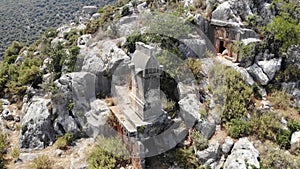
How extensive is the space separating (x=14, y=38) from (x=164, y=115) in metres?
64.7

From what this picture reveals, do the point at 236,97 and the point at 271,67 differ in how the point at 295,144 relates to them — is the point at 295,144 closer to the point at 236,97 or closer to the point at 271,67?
the point at 236,97

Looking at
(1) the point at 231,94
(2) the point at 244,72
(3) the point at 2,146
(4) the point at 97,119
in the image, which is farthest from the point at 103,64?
(2) the point at 244,72

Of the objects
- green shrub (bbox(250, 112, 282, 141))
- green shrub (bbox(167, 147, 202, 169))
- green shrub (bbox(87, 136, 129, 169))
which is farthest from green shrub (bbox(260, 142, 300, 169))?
green shrub (bbox(87, 136, 129, 169))

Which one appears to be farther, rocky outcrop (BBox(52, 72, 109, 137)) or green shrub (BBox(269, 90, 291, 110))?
rocky outcrop (BBox(52, 72, 109, 137))

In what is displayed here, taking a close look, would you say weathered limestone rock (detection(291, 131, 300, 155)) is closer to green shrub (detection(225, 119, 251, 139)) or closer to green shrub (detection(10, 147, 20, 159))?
green shrub (detection(225, 119, 251, 139))

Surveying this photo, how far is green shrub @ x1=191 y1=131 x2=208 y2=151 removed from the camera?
15.7m

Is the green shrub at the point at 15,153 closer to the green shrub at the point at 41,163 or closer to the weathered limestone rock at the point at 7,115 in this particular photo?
the green shrub at the point at 41,163

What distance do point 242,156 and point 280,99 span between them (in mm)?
5651

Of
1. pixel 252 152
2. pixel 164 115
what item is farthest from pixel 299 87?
pixel 164 115

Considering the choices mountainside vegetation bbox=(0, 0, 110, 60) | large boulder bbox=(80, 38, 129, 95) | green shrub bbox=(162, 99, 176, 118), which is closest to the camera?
green shrub bbox=(162, 99, 176, 118)

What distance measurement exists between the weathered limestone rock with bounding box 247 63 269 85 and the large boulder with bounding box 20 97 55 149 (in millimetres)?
14516

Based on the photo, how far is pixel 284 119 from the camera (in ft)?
54.2

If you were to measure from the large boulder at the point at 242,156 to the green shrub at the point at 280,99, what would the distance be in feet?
13.4

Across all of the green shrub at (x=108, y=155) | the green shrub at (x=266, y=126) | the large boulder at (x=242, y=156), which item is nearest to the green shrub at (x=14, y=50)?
the green shrub at (x=108, y=155)
